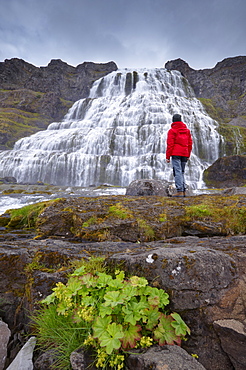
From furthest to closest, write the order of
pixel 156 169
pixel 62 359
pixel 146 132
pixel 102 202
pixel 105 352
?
pixel 146 132 < pixel 156 169 < pixel 102 202 < pixel 62 359 < pixel 105 352

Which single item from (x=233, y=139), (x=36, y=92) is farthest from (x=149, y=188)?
(x=36, y=92)

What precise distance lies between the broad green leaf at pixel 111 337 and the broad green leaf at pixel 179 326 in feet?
1.53

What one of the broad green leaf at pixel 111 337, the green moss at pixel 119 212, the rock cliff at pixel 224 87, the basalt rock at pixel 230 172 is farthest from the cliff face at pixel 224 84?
the broad green leaf at pixel 111 337

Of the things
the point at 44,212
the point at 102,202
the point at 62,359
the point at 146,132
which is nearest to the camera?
the point at 62,359

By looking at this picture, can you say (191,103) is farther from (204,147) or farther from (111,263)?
(111,263)

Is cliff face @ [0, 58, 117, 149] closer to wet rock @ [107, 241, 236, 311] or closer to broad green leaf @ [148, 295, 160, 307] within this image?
wet rock @ [107, 241, 236, 311]

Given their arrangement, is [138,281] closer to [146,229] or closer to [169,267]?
[169,267]

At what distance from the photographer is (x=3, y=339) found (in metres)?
2.02

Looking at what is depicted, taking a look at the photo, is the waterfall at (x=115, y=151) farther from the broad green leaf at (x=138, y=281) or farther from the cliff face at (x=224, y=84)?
the cliff face at (x=224, y=84)

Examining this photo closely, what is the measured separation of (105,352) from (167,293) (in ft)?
2.39

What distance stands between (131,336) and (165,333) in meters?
0.29

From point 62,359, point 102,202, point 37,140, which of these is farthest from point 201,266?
point 37,140

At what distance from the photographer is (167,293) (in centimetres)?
190

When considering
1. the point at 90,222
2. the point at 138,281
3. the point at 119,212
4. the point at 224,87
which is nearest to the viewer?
the point at 138,281
